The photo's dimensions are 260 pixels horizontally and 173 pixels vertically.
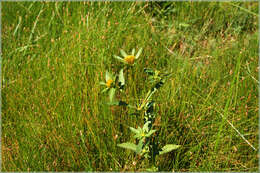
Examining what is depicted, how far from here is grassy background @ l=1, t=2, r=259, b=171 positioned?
1.51m

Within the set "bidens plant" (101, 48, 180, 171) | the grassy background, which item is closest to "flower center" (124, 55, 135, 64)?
"bidens plant" (101, 48, 180, 171)

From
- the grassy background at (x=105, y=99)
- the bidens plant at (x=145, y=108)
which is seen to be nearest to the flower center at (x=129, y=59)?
the bidens plant at (x=145, y=108)

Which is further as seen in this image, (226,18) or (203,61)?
(226,18)

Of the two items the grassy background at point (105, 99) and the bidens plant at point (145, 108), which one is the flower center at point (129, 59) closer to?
the bidens plant at point (145, 108)

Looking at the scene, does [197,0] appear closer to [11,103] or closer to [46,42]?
[46,42]

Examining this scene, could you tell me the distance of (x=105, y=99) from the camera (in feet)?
5.41

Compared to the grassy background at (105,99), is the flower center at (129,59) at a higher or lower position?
higher

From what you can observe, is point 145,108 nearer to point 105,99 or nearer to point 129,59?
point 129,59

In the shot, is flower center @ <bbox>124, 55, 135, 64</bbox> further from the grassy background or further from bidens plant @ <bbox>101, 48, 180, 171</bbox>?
the grassy background

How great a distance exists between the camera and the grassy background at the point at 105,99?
4.97 feet

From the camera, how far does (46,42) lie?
2189 mm

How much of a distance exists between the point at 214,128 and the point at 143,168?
42 cm

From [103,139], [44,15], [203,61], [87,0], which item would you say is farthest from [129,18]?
[103,139]

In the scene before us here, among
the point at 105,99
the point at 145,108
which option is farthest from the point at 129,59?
the point at 105,99
